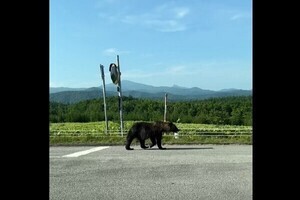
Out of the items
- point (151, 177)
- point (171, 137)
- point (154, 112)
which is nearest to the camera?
point (151, 177)

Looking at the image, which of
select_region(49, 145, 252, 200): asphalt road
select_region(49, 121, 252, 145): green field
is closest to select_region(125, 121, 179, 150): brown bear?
select_region(49, 121, 252, 145): green field

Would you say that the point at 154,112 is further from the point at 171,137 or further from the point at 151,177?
the point at 151,177

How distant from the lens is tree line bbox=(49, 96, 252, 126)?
2114 cm

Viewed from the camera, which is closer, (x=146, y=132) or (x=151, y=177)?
(x=151, y=177)

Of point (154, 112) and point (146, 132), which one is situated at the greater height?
point (154, 112)

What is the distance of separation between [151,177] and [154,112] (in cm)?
1634

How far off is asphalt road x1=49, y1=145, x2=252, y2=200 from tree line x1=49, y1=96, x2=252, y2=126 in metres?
11.1

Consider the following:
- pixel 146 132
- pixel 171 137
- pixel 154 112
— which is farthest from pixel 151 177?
pixel 154 112

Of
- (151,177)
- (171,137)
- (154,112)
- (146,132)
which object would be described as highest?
(154,112)

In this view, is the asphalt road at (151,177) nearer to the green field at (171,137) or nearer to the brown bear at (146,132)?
the brown bear at (146,132)

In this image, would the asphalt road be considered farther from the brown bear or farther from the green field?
the green field

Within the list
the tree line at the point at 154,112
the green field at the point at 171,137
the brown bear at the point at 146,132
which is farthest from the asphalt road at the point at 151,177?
the tree line at the point at 154,112

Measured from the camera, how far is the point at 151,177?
21.1 feet
